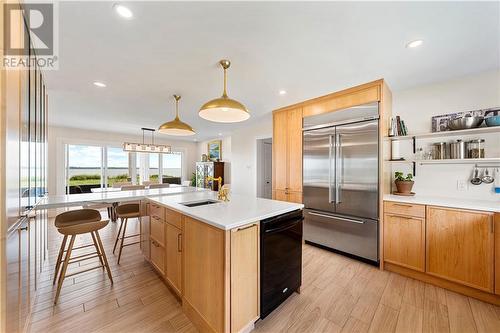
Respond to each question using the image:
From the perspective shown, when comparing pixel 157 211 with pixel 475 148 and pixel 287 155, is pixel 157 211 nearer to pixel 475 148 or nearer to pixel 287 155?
pixel 287 155

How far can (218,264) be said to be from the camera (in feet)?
4.38

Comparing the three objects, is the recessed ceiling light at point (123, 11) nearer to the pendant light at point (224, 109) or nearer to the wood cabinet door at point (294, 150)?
the pendant light at point (224, 109)

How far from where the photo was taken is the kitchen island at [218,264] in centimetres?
132

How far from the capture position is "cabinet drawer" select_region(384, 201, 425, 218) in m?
2.18

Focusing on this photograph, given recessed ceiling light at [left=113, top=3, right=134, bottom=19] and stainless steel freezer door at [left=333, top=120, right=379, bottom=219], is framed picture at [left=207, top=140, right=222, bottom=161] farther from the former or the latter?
recessed ceiling light at [left=113, top=3, right=134, bottom=19]

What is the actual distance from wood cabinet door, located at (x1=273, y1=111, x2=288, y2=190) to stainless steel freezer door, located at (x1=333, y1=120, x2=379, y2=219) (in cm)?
96

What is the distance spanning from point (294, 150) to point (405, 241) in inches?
77.6

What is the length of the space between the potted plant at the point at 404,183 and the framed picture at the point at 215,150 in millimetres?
5450

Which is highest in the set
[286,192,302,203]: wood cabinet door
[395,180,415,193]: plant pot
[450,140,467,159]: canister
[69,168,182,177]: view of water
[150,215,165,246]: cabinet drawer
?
[450,140,467,159]: canister

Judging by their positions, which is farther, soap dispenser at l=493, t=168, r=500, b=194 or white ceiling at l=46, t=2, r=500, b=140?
soap dispenser at l=493, t=168, r=500, b=194

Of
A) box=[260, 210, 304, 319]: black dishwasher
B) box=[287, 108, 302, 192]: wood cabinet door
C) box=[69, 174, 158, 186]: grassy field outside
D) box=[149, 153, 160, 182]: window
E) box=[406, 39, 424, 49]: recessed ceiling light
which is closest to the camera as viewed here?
box=[260, 210, 304, 319]: black dishwasher

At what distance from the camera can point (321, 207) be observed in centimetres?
301

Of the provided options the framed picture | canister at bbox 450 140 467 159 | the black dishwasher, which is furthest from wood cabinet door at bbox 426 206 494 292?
the framed picture

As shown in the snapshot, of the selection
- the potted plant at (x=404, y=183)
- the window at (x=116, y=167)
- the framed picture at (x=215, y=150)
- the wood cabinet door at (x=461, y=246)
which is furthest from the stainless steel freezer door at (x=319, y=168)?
the window at (x=116, y=167)
